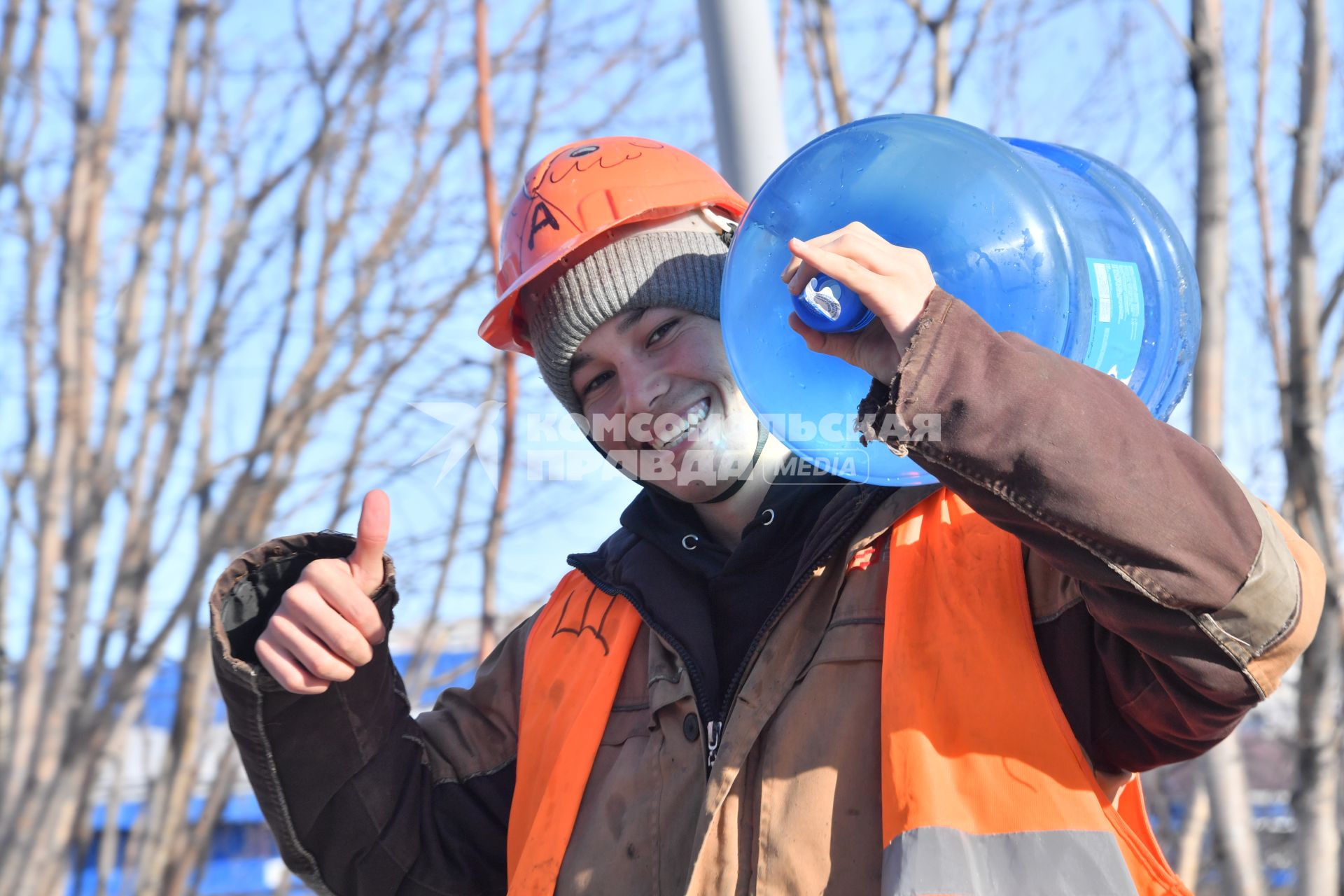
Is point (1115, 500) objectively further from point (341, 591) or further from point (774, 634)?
point (341, 591)

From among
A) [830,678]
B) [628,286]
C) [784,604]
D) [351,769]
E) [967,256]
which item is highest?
[628,286]

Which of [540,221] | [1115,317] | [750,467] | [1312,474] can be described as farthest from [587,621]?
[1312,474]

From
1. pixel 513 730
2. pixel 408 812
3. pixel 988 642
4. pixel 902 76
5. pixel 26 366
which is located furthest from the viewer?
pixel 26 366

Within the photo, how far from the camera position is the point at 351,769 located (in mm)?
2201

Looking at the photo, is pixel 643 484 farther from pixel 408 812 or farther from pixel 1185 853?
pixel 1185 853

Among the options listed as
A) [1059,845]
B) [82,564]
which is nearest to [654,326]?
[1059,845]

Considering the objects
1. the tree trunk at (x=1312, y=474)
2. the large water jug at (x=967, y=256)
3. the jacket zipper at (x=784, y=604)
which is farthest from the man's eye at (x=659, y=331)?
the tree trunk at (x=1312, y=474)

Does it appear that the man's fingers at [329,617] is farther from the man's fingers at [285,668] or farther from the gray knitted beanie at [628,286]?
the gray knitted beanie at [628,286]

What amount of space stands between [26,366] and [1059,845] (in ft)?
19.1

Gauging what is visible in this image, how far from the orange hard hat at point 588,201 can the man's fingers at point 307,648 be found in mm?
854

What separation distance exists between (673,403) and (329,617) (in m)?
0.72

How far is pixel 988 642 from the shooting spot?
1.66m

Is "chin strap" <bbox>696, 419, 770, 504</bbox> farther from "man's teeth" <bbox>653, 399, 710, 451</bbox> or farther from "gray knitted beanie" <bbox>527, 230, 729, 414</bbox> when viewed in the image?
"gray knitted beanie" <bbox>527, 230, 729, 414</bbox>

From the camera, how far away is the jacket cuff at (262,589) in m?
2.12
